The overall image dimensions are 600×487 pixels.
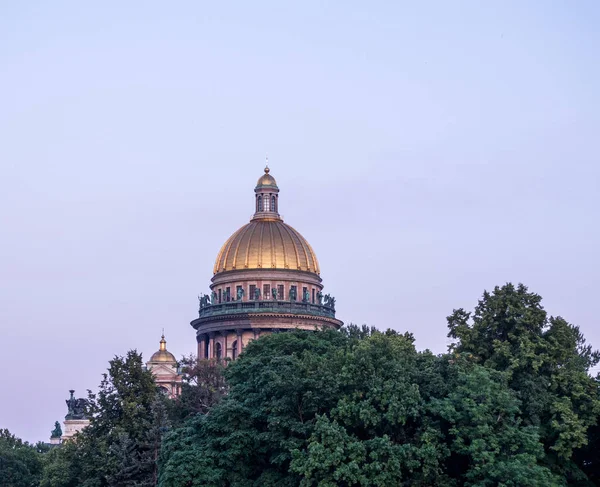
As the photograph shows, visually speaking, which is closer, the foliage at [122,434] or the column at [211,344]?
the foliage at [122,434]

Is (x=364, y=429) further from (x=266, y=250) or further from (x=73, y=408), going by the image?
(x=73, y=408)

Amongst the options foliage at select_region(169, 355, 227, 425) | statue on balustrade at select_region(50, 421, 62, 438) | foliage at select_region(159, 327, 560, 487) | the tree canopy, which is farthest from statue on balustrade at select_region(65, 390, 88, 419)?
foliage at select_region(159, 327, 560, 487)

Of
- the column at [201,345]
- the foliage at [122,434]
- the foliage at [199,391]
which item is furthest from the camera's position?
the column at [201,345]

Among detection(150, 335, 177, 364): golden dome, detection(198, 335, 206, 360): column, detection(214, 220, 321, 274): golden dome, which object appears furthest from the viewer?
detection(150, 335, 177, 364): golden dome

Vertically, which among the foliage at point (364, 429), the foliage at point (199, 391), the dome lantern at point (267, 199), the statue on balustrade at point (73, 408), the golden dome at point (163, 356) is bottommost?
the foliage at point (364, 429)

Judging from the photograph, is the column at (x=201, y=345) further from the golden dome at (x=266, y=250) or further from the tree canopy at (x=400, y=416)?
the tree canopy at (x=400, y=416)

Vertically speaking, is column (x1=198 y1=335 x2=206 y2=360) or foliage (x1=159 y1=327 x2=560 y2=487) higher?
column (x1=198 y1=335 x2=206 y2=360)

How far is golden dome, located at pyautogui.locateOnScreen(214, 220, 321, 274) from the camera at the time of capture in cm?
13862

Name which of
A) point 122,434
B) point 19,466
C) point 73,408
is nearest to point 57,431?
point 73,408

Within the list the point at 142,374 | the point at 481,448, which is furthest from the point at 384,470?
the point at 142,374

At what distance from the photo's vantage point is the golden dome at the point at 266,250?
138625 mm

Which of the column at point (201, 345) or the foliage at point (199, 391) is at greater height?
the column at point (201, 345)

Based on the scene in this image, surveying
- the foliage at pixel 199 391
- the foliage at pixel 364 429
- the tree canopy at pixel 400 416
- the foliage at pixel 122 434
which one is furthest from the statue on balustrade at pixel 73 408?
the foliage at pixel 364 429

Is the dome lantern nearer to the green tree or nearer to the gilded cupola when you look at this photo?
the gilded cupola
